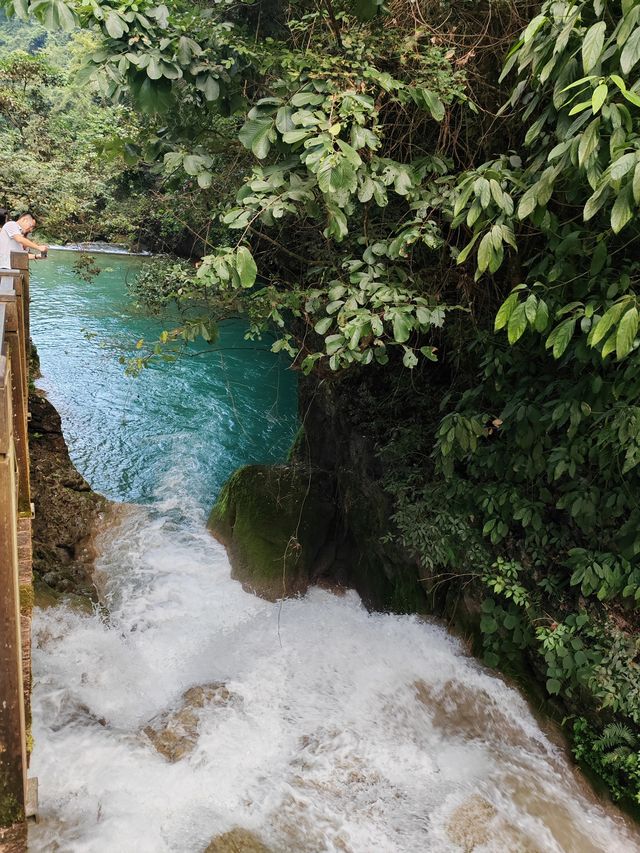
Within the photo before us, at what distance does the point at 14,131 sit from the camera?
11.0 meters

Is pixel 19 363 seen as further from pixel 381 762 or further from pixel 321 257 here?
pixel 381 762

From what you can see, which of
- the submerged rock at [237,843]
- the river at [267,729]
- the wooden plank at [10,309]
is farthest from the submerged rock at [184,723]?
the wooden plank at [10,309]

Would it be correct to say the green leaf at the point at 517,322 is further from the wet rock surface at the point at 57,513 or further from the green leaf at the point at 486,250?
the wet rock surface at the point at 57,513

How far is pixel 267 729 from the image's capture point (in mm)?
4793

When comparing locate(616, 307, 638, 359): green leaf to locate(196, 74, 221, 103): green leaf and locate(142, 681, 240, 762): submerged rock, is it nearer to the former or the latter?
locate(196, 74, 221, 103): green leaf

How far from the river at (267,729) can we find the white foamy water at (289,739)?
0.01 m

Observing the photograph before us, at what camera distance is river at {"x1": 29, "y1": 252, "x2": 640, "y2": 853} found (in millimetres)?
3916

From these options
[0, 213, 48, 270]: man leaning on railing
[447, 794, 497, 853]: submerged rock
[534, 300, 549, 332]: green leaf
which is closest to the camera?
[534, 300, 549, 332]: green leaf

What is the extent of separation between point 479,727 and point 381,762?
0.95 meters

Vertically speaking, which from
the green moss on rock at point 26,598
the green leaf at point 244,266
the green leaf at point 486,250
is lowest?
the green moss on rock at point 26,598

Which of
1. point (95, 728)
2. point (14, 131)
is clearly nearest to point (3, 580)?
point (95, 728)

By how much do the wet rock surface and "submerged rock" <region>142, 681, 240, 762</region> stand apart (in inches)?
78.7

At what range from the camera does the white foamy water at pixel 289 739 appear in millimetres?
3906

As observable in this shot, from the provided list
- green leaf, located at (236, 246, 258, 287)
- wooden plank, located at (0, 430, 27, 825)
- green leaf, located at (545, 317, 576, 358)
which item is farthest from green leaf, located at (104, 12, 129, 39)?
green leaf, located at (545, 317, 576, 358)
